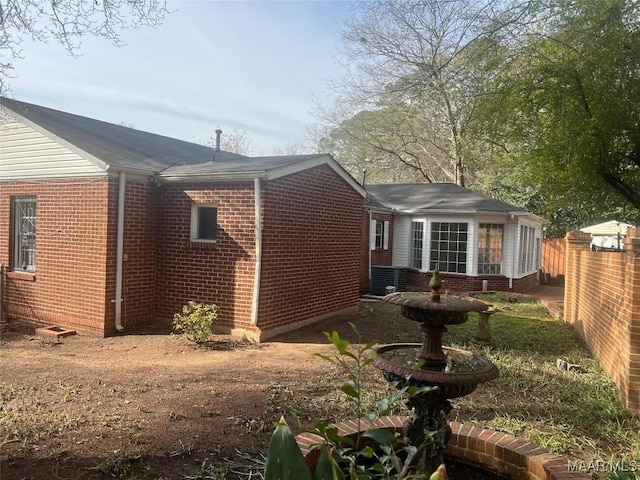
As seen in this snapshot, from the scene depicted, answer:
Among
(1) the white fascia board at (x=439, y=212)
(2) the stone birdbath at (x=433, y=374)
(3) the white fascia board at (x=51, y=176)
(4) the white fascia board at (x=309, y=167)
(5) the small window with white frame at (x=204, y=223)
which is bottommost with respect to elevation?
(2) the stone birdbath at (x=433, y=374)

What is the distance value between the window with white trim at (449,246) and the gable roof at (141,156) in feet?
21.8

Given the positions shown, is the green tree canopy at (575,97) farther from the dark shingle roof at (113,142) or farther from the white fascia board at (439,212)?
the white fascia board at (439,212)

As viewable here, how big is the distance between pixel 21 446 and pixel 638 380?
5.92 m

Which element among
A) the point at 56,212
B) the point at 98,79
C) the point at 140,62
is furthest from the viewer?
the point at 56,212

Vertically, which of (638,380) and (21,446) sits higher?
(638,380)

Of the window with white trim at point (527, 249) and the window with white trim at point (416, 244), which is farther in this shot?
the window with white trim at point (416, 244)

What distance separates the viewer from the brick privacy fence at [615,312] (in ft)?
15.6

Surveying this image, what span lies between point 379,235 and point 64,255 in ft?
Answer: 36.3

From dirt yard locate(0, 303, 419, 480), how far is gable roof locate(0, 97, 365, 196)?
3010 millimetres

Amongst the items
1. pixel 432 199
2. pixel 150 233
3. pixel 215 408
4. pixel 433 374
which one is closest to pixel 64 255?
pixel 150 233

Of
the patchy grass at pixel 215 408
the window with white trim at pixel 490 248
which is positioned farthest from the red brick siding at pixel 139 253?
the window with white trim at pixel 490 248

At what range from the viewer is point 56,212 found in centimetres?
896

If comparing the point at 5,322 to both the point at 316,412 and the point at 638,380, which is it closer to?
the point at 316,412

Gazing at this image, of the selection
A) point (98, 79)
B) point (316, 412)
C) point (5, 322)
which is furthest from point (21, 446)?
point (5, 322)
